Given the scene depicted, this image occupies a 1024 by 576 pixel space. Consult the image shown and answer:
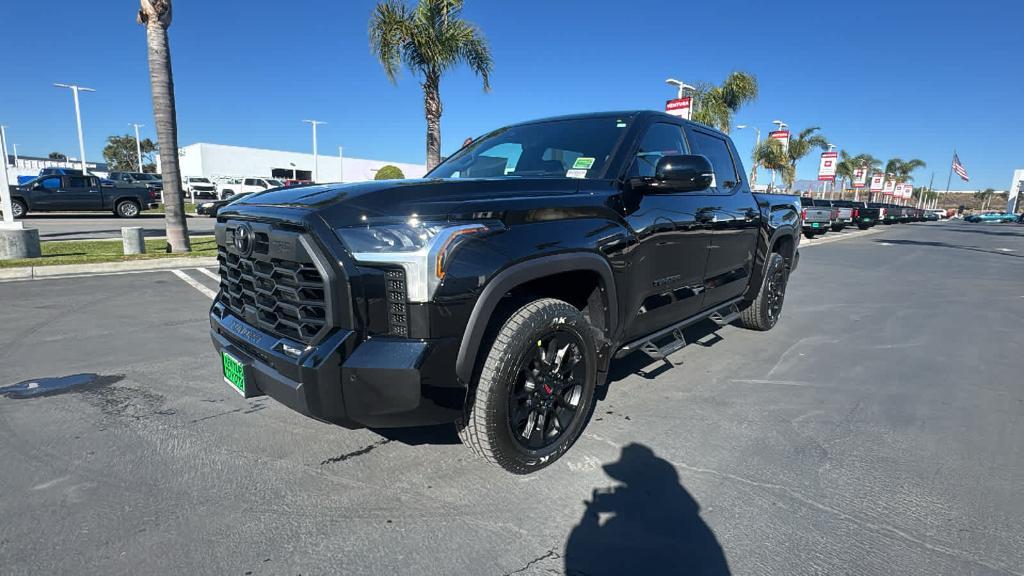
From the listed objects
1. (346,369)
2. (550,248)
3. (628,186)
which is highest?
(628,186)

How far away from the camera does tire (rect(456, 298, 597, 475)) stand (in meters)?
2.39

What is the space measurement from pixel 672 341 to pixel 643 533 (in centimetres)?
200

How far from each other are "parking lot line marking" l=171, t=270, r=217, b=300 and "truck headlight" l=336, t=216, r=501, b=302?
535 cm

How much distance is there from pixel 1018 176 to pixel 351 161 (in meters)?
95.3

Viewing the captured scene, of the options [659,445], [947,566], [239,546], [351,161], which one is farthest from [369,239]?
[351,161]

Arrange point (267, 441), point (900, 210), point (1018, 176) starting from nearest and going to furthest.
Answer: point (267, 441) < point (900, 210) < point (1018, 176)

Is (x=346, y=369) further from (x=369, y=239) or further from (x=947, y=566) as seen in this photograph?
(x=947, y=566)

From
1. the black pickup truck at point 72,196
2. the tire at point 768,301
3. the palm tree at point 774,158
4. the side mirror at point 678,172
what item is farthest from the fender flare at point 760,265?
the palm tree at point 774,158

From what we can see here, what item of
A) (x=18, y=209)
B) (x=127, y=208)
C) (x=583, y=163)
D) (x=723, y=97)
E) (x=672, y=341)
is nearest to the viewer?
(x=583, y=163)

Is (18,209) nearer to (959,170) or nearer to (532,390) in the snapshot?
(532,390)

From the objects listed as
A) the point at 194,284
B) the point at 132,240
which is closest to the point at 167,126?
the point at 132,240

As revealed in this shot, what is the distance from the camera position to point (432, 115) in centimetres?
1362

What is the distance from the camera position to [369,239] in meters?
2.15

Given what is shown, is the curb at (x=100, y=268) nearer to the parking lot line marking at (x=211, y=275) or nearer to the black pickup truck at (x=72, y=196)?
the parking lot line marking at (x=211, y=275)
